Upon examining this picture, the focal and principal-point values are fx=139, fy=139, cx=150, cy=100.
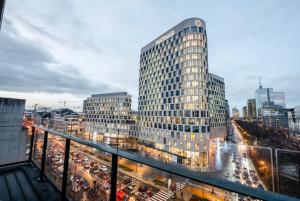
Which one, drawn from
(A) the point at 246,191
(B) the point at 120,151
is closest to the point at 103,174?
(B) the point at 120,151

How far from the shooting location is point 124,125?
49938 millimetres

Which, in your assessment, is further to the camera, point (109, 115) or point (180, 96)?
point (109, 115)

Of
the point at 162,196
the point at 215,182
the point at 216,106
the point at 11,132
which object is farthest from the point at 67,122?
the point at 216,106

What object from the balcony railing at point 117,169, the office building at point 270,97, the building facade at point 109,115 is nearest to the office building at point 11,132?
the balcony railing at point 117,169

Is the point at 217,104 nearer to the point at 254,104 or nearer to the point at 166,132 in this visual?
the point at 166,132

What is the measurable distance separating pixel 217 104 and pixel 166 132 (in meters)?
31.3

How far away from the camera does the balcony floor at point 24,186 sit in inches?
166

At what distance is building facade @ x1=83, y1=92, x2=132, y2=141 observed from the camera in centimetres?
5097

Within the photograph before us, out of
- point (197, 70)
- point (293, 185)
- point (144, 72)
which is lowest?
point (293, 185)

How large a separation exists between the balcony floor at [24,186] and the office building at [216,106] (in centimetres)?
4913

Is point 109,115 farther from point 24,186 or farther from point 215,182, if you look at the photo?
point 215,182

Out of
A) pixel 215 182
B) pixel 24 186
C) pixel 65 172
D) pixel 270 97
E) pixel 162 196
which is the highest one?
pixel 270 97

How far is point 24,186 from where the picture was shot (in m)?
4.85

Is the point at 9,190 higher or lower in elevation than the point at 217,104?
lower
